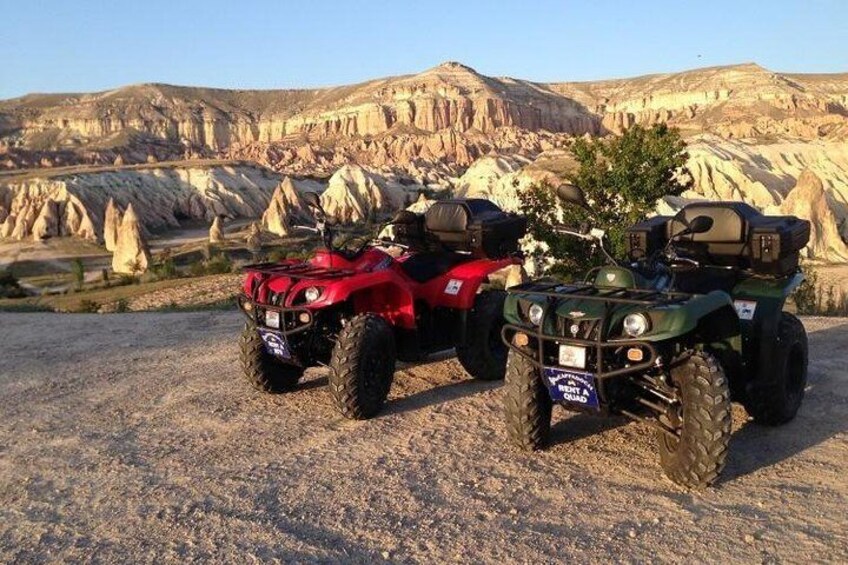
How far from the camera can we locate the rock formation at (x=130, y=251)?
4350cm

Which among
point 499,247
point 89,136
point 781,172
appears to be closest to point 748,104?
point 781,172

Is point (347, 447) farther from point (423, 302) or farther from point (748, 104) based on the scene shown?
point (748, 104)

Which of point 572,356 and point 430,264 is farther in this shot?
point 430,264

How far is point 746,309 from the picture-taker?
6.08 metres

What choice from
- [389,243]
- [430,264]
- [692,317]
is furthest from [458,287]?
[692,317]

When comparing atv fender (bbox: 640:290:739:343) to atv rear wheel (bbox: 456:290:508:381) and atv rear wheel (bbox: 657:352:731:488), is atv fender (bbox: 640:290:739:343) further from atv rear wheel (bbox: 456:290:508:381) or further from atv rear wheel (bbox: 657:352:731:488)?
atv rear wheel (bbox: 456:290:508:381)

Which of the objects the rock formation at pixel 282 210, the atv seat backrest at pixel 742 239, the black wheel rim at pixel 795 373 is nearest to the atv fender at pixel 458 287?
the atv seat backrest at pixel 742 239

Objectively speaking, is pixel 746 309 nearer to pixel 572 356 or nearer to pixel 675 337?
pixel 675 337

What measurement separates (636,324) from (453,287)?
3.14 m

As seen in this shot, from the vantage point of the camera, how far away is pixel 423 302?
7691mm

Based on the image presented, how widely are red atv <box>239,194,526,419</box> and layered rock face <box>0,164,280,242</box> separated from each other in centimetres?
5090

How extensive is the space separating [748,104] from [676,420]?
147 meters

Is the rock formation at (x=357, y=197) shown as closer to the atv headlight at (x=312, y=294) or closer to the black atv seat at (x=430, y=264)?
the black atv seat at (x=430, y=264)

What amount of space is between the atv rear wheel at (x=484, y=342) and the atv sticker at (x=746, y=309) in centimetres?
253
